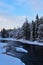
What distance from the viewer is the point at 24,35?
108000 mm

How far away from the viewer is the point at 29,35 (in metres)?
105

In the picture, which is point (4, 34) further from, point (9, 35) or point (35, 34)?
point (35, 34)

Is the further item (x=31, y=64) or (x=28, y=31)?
(x=28, y=31)

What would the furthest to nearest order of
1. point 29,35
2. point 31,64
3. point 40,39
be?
point 29,35 → point 40,39 → point 31,64

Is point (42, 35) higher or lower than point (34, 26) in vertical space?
lower

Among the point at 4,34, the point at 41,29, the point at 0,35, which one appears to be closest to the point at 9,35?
the point at 4,34

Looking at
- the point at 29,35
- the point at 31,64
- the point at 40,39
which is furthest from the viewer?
the point at 29,35

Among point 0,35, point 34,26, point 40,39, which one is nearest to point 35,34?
point 34,26

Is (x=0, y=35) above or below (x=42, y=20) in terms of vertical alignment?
below

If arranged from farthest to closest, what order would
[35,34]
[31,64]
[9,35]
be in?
[9,35]
[35,34]
[31,64]

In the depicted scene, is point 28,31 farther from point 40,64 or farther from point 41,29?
point 40,64

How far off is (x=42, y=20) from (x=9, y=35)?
69807 millimetres

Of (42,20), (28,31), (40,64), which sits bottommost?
(40,64)

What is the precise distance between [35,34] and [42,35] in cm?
1077
